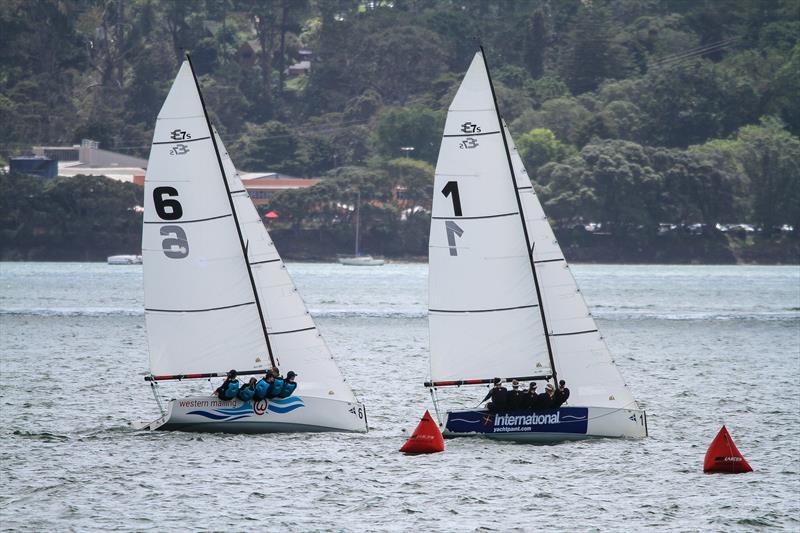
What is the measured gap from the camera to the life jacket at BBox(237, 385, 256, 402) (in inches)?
1463

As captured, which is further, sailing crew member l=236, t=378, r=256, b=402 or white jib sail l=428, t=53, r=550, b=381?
sailing crew member l=236, t=378, r=256, b=402

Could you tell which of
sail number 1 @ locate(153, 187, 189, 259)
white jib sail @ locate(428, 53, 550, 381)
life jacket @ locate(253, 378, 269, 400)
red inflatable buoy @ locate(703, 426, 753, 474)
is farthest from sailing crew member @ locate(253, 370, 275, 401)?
red inflatable buoy @ locate(703, 426, 753, 474)

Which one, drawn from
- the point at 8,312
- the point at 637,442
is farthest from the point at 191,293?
the point at 8,312

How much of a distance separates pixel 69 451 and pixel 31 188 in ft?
470

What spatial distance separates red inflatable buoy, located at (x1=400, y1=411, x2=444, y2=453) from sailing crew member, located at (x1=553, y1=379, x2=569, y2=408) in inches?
123

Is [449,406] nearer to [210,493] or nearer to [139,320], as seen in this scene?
[210,493]

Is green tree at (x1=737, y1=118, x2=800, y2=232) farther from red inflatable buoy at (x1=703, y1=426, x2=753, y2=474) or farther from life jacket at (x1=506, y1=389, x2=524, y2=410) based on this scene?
life jacket at (x1=506, y1=389, x2=524, y2=410)

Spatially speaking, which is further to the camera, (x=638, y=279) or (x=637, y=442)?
(x=638, y=279)

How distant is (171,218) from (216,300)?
90.7 inches

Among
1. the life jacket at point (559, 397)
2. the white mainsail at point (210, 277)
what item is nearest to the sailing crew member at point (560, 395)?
the life jacket at point (559, 397)

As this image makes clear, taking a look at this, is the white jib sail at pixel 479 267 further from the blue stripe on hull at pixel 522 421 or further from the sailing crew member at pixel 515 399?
the blue stripe on hull at pixel 522 421

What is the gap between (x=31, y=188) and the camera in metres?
177

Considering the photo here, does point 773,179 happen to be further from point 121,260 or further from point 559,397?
point 559,397

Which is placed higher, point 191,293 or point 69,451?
point 191,293
